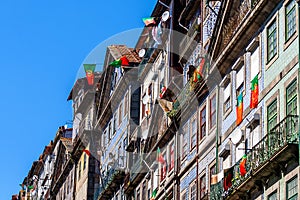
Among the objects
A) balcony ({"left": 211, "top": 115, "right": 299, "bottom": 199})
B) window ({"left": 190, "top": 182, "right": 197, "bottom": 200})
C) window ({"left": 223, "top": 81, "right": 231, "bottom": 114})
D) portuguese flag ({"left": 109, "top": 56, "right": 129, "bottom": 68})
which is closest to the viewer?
balcony ({"left": 211, "top": 115, "right": 299, "bottom": 199})

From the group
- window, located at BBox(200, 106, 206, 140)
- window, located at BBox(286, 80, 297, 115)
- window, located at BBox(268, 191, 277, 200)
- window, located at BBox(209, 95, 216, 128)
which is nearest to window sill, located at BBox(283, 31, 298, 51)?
window, located at BBox(286, 80, 297, 115)

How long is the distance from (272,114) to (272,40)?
3.05 metres

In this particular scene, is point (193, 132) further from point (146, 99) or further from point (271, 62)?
point (146, 99)

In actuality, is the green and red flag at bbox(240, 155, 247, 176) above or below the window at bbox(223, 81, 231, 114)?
below

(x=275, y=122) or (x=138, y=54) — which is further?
(x=138, y=54)

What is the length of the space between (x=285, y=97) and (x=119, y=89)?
112ft

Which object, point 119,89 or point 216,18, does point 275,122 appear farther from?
point 119,89

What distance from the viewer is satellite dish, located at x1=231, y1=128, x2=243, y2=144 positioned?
4308 centimetres

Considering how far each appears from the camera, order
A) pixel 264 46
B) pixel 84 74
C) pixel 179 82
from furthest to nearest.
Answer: pixel 84 74 → pixel 179 82 → pixel 264 46

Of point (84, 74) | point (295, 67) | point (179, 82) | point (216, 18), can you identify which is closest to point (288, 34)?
point (295, 67)

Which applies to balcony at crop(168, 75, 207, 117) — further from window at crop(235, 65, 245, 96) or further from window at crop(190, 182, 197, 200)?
window at crop(235, 65, 245, 96)

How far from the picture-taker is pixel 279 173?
123 feet

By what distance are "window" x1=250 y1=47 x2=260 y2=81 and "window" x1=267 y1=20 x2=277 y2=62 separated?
121 centimetres

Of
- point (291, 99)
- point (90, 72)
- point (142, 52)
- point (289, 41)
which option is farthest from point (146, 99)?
point (291, 99)
